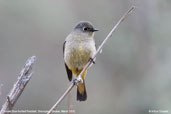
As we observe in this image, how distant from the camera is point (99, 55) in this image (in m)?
7.15

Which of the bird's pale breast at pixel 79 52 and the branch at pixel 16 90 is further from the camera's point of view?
the bird's pale breast at pixel 79 52

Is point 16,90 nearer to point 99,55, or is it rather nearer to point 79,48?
point 79,48

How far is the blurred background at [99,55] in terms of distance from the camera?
5586 millimetres

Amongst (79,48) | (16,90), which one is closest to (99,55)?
(79,48)

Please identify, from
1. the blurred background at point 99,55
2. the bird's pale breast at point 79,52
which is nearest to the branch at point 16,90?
the bird's pale breast at point 79,52

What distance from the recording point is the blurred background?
5586 mm

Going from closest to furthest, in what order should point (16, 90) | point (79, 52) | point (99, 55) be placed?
point (16, 90), point (79, 52), point (99, 55)

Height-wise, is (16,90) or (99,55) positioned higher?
(16,90)

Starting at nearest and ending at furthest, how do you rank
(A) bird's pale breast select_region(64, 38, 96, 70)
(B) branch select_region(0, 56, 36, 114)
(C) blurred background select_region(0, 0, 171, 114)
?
1. (B) branch select_region(0, 56, 36, 114)
2. (A) bird's pale breast select_region(64, 38, 96, 70)
3. (C) blurred background select_region(0, 0, 171, 114)

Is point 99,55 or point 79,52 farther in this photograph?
point 99,55

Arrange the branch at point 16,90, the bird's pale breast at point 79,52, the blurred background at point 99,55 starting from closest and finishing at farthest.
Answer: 1. the branch at point 16,90
2. the bird's pale breast at point 79,52
3. the blurred background at point 99,55

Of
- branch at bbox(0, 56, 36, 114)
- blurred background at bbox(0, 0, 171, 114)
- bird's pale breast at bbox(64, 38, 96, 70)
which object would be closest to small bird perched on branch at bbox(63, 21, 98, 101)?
bird's pale breast at bbox(64, 38, 96, 70)

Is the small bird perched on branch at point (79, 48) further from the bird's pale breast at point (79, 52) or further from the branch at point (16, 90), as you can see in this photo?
the branch at point (16, 90)

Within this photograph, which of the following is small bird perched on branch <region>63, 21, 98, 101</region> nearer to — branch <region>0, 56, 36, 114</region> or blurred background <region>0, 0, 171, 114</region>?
blurred background <region>0, 0, 171, 114</region>
